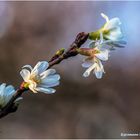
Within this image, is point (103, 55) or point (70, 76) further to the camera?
point (70, 76)

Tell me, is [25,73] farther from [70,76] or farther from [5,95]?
[70,76]

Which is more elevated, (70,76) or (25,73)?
(25,73)

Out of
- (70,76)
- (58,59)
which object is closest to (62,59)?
(58,59)

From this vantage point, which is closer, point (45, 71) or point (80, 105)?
point (45, 71)

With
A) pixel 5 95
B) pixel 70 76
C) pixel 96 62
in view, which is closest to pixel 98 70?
pixel 96 62

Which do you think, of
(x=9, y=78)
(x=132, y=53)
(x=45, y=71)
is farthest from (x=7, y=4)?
(x=45, y=71)

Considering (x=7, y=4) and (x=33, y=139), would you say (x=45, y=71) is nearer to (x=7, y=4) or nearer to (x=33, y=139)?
(x=33, y=139)
